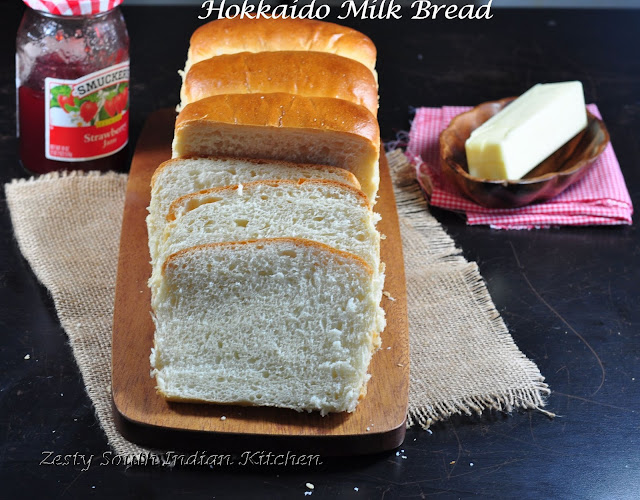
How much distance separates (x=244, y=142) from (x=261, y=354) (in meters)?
0.78

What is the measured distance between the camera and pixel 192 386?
7.16ft

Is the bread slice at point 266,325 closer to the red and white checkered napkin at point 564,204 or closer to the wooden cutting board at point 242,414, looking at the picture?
the wooden cutting board at point 242,414

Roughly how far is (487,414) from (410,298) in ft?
1.70

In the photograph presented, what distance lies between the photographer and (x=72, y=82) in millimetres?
2924

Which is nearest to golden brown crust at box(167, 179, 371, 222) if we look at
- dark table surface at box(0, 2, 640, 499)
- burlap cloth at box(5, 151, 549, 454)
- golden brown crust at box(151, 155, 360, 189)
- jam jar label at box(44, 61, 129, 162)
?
golden brown crust at box(151, 155, 360, 189)

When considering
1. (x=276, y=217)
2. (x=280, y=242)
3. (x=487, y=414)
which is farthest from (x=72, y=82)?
Answer: (x=487, y=414)

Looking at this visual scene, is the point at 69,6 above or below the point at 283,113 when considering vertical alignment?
above

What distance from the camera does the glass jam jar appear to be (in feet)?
9.50

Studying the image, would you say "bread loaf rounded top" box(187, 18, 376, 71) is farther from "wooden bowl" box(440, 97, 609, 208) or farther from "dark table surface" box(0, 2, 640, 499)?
"dark table surface" box(0, 2, 640, 499)

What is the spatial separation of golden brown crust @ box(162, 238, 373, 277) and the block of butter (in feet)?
3.56

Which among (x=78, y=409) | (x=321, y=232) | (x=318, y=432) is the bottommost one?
(x=78, y=409)

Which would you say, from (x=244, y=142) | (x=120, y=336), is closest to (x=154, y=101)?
(x=244, y=142)

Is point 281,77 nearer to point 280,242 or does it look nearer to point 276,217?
point 276,217

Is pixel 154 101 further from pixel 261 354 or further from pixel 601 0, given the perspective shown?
pixel 601 0
